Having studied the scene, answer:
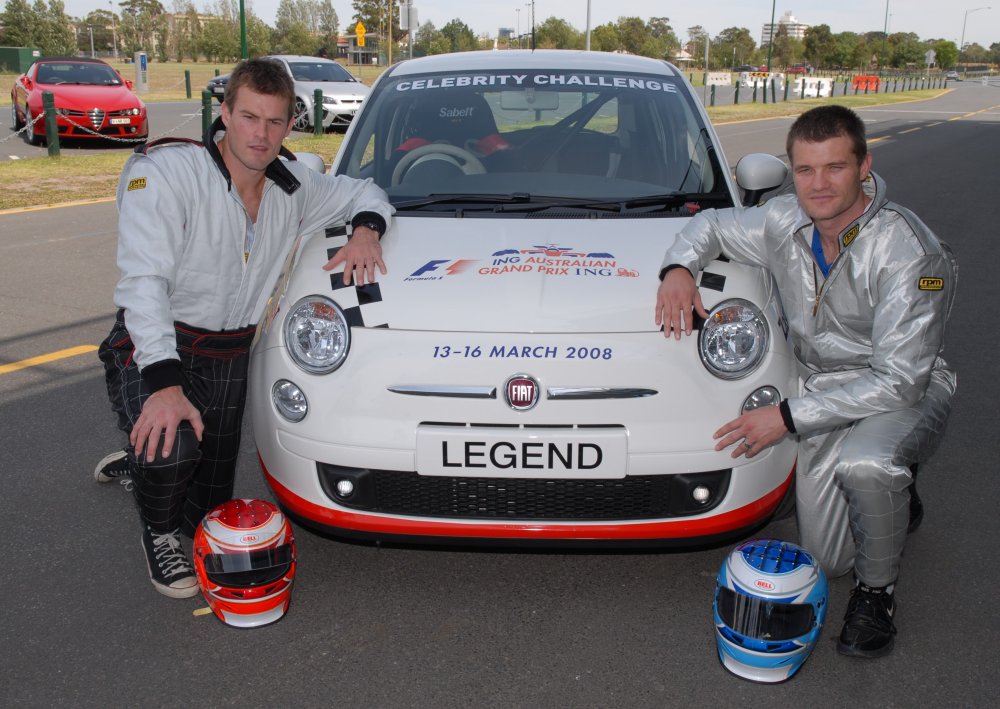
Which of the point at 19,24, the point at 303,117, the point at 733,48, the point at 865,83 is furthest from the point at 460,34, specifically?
the point at 303,117

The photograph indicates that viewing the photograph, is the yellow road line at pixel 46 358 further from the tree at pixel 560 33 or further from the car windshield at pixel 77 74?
the tree at pixel 560 33

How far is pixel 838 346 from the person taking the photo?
9.78 feet

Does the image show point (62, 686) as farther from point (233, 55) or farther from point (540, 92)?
point (233, 55)

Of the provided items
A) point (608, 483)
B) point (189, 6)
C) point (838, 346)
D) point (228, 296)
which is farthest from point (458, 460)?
point (189, 6)

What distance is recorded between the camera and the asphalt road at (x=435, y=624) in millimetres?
2553

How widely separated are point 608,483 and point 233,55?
8972 cm

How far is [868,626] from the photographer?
2.75 metres

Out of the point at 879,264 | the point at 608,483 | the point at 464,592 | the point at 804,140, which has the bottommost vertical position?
the point at 464,592

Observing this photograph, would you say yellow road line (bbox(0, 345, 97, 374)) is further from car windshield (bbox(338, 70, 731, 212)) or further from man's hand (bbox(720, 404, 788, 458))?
man's hand (bbox(720, 404, 788, 458))

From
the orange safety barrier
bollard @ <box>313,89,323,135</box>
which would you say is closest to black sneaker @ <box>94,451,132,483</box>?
bollard @ <box>313,89,323,135</box>

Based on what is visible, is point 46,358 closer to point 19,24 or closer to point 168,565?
point 168,565

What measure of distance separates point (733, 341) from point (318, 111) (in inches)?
625

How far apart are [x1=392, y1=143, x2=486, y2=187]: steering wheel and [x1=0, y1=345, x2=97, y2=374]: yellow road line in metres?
2.53

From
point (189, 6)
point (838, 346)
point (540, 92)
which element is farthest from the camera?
point (189, 6)
